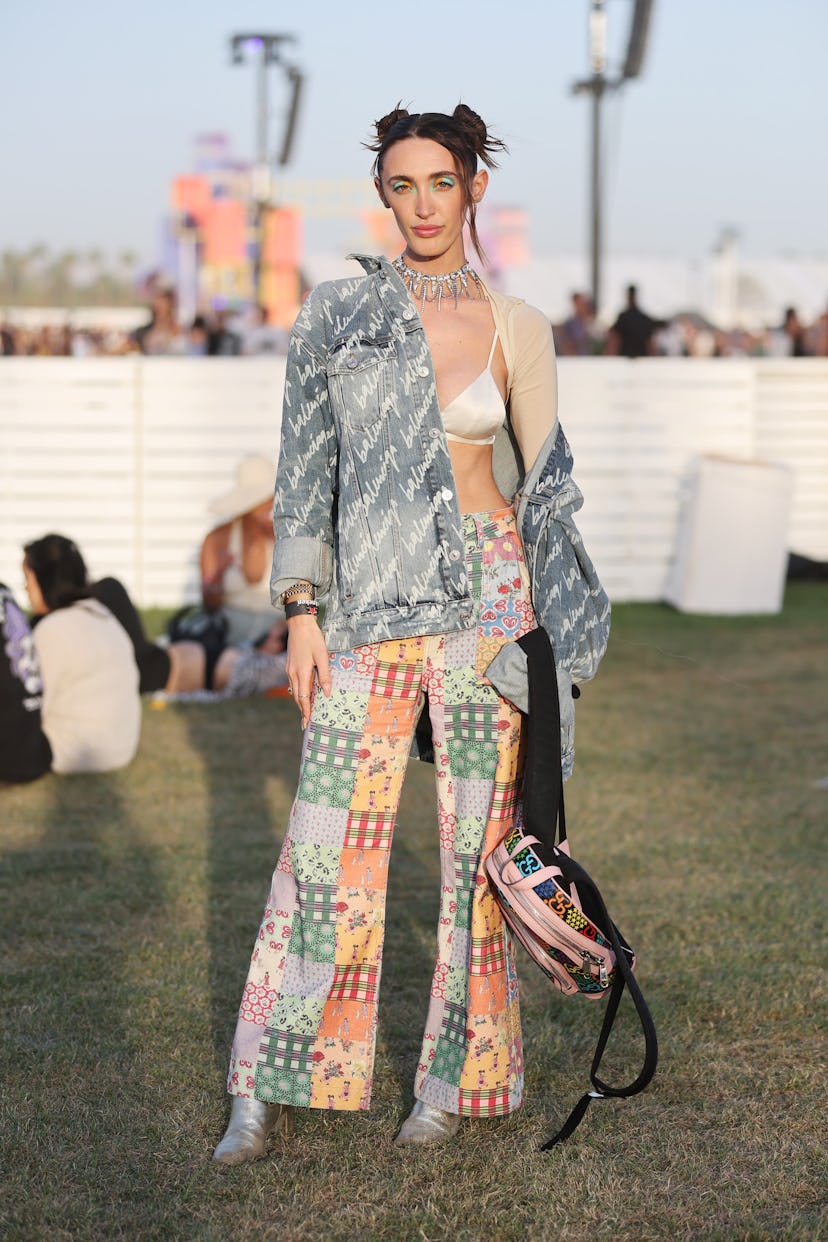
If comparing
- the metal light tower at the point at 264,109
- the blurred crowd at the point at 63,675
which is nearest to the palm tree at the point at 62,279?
the metal light tower at the point at 264,109

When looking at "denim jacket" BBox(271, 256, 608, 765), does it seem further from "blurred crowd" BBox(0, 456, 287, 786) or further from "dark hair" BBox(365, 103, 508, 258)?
"blurred crowd" BBox(0, 456, 287, 786)

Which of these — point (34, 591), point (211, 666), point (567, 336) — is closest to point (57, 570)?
point (34, 591)

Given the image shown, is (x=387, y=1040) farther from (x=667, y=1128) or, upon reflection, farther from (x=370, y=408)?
(x=370, y=408)

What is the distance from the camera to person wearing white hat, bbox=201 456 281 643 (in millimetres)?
9742

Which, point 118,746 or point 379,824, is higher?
point 379,824

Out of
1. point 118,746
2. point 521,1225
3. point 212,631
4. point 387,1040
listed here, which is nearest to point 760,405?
point 212,631

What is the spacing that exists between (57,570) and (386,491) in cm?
411

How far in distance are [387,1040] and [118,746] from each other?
3329 millimetres

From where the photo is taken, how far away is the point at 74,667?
22.7ft

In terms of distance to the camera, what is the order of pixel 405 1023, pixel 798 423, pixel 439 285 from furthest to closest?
pixel 798 423 < pixel 405 1023 < pixel 439 285

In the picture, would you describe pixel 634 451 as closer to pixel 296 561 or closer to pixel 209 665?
pixel 209 665

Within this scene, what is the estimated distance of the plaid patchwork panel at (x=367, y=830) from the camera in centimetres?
323

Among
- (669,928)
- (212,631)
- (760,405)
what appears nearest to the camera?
(669,928)

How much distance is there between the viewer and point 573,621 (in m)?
3.23
